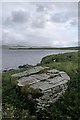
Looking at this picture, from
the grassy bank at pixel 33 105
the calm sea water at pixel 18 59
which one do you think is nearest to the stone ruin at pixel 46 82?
the grassy bank at pixel 33 105

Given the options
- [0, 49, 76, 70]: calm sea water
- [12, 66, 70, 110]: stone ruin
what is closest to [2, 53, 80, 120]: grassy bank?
[12, 66, 70, 110]: stone ruin

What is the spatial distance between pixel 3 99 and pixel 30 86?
1.10m

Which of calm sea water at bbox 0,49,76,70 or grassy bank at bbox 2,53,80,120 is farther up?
calm sea water at bbox 0,49,76,70

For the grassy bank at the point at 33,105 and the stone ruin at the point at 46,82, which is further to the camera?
the stone ruin at the point at 46,82

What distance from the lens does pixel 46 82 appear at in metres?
10.4

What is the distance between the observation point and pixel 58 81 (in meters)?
10.5

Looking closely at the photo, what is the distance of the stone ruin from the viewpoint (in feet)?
32.4

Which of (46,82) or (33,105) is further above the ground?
(46,82)

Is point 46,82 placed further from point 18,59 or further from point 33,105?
point 18,59

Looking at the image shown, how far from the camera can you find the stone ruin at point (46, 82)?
9.89m

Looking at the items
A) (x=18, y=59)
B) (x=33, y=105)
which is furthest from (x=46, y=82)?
(x=18, y=59)

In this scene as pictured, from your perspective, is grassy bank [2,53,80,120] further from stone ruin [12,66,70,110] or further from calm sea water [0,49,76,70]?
calm sea water [0,49,76,70]

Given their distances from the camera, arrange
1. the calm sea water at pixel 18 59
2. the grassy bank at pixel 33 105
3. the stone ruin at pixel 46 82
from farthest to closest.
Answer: the calm sea water at pixel 18 59, the stone ruin at pixel 46 82, the grassy bank at pixel 33 105

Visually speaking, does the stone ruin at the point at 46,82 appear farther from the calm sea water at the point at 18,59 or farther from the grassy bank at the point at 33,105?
the calm sea water at the point at 18,59
